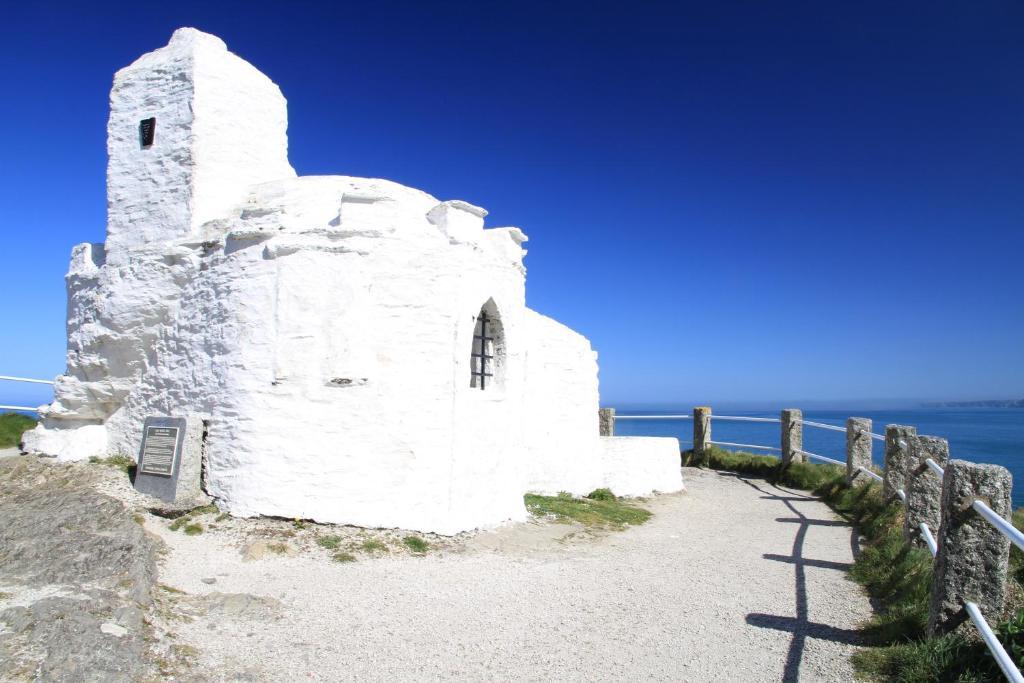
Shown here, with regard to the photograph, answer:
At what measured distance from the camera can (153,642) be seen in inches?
188

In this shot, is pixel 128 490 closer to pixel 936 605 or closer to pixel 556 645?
Result: pixel 556 645

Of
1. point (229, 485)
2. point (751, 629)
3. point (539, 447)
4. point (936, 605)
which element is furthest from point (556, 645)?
point (539, 447)

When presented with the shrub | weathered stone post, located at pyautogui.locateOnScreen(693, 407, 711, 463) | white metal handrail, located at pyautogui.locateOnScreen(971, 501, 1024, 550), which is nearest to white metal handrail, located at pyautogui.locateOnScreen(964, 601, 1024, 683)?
white metal handrail, located at pyautogui.locateOnScreen(971, 501, 1024, 550)

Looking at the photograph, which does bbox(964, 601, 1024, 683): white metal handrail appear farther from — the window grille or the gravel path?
the window grille

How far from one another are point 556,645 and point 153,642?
3154 mm

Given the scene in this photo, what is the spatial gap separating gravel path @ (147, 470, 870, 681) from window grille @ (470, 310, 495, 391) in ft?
7.49

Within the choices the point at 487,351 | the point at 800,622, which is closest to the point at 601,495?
the point at 487,351

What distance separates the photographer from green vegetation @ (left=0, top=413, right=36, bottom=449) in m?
12.0

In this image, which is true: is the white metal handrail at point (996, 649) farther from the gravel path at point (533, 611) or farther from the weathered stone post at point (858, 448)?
the weathered stone post at point (858, 448)

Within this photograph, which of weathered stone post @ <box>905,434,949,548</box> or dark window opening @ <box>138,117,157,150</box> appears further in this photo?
dark window opening @ <box>138,117,157,150</box>

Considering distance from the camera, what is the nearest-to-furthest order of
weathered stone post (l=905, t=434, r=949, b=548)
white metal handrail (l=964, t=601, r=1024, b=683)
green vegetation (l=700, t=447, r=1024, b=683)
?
white metal handrail (l=964, t=601, r=1024, b=683) < green vegetation (l=700, t=447, r=1024, b=683) < weathered stone post (l=905, t=434, r=949, b=548)

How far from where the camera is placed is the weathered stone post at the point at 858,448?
12.0 meters

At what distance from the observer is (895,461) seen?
368 inches

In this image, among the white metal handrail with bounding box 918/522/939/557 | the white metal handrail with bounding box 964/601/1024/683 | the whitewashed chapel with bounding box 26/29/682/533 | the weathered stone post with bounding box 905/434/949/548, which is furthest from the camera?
the whitewashed chapel with bounding box 26/29/682/533
